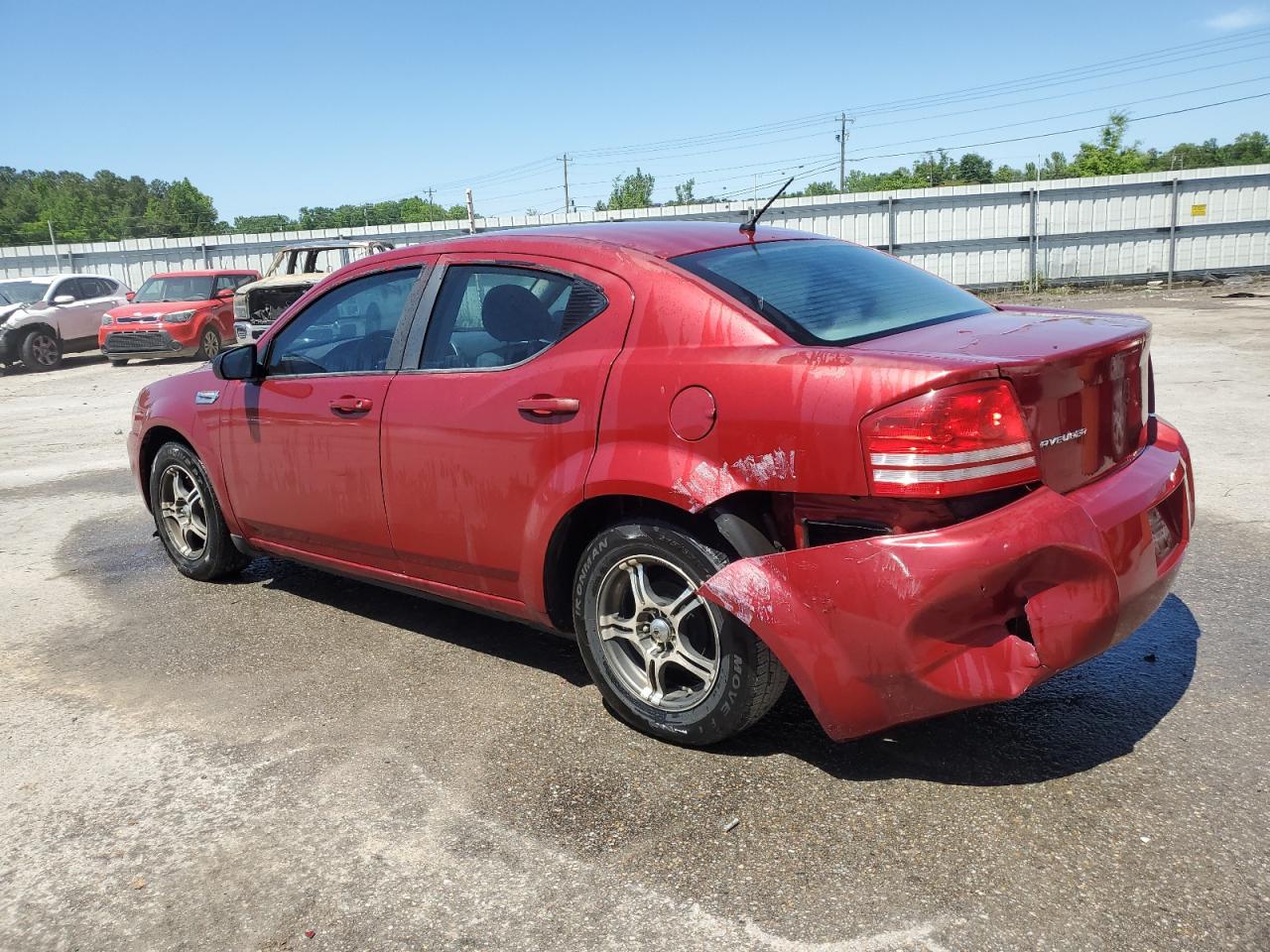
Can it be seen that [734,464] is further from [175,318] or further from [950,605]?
[175,318]

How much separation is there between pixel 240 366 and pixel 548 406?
6.23 feet

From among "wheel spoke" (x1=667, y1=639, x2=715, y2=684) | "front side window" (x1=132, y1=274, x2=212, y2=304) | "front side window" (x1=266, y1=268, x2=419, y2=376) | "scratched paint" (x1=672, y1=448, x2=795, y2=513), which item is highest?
"front side window" (x1=132, y1=274, x2=212, y2=304)

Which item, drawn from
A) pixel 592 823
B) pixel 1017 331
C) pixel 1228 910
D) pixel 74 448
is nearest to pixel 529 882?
pixel 592 823

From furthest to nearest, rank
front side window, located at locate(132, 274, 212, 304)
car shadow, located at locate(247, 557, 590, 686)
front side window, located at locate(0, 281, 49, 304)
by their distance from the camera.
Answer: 1. front side window, located at locate(0, 281, 49, 304)
2. front side window, located at locate(132, 274, 212, 304)
3. car shadow, located at locate(247, 557, 590, 686)

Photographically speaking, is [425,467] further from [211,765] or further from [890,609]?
[890,609]

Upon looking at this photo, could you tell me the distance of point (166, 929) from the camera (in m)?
2.48

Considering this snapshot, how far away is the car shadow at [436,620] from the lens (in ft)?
13.6

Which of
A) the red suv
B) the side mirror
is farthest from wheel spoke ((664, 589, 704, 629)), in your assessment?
the red suv

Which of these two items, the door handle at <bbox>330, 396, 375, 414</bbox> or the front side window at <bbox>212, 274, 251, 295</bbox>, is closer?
the door handle at <bbox>330, 396, 375, 414</bbox>

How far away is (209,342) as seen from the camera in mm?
18391

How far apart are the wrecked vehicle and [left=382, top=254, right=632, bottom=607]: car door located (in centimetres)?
1050

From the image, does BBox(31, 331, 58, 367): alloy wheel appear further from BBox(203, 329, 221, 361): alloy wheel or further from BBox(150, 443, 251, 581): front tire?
BBox(150, 443, 251, 581): front tire

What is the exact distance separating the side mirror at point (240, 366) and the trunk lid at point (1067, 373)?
282 cm

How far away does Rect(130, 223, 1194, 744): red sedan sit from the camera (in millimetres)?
2637
